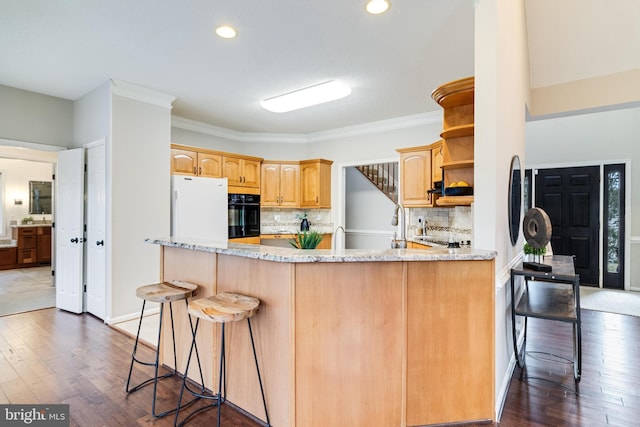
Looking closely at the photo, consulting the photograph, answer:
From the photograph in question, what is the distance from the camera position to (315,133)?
650 centimetres

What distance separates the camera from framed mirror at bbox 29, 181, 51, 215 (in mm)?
7738

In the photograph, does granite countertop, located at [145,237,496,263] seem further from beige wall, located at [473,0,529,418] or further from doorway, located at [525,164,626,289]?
doorway, located at [525,164,626,289]

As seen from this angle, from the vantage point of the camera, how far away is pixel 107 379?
8.52 feet

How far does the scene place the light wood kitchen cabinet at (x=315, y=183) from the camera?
614 cm

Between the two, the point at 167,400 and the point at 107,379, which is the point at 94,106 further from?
the point at 167,400

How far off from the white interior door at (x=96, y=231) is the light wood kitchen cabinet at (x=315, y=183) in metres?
3.18

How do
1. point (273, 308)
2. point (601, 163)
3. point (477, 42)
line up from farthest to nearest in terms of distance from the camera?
point (601, 163) → point (477, 42) → point (273, 308)

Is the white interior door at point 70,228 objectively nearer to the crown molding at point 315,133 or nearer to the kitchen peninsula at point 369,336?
the crown molding at point 315,133

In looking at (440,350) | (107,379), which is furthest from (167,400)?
(440,350)

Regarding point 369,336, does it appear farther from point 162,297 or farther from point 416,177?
point 416,177

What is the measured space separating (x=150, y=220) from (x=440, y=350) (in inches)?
142

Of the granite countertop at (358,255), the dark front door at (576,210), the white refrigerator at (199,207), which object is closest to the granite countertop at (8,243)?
the white refrigerator at (199,207)

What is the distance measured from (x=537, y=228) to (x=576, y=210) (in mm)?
4470

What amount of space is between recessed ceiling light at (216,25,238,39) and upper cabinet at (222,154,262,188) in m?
2.76
